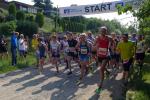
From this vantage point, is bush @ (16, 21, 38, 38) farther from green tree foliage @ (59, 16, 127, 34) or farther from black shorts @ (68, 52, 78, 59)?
black shorts @ (68, 52, 78, 59)

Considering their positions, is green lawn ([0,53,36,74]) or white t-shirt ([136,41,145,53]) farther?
green lawn ([0,53,36,74])

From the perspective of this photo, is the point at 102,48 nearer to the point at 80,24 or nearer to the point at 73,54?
the point at 73,54

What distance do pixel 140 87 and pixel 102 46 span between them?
1.82m

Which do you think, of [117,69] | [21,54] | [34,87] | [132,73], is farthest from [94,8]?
[34,87]

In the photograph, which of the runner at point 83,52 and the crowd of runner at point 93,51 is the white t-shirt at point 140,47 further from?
the runner at point 83,52

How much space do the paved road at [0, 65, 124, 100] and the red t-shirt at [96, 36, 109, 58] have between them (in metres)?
1.28

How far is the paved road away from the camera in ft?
39.5

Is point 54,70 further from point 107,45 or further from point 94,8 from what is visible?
point 94,8

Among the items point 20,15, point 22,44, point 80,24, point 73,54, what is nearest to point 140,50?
point 73,54

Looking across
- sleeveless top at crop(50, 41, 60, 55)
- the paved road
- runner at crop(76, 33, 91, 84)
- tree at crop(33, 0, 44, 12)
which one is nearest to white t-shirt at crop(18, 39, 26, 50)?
the paved road

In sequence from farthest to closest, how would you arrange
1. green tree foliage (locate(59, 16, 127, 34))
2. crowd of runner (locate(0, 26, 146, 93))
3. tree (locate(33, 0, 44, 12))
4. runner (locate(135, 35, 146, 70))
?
tree (locate(33, 0, 44, 12)) → green tree foliage (locate(59, 16, 127, 34)) → runner (locate(135, 35, 146, 70)) → crowd of runner (locate(0, 26, 146, 93))

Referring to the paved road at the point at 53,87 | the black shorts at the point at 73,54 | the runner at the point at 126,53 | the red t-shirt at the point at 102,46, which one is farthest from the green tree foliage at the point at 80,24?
the red t-shirt at the point at 102,46

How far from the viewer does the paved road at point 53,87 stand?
1203 cm

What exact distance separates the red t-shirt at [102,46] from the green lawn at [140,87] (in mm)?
1401
